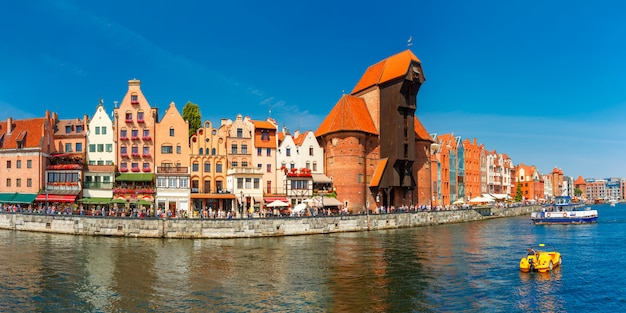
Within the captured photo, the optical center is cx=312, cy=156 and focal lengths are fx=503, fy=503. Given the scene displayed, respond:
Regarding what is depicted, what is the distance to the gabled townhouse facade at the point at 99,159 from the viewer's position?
76.4 m

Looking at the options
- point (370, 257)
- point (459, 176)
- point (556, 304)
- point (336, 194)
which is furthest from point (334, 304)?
point (459, 176)

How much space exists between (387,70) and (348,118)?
39.0 ft

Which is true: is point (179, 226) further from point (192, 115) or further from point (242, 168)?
point (192, 115)

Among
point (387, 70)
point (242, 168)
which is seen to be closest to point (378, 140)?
point (387, 70)

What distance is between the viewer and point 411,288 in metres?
34.7

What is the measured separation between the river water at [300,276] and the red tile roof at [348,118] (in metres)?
28.9

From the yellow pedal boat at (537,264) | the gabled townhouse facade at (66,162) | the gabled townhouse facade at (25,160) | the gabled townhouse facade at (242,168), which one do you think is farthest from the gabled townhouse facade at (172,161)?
the yellow pedal boat at (537,264)

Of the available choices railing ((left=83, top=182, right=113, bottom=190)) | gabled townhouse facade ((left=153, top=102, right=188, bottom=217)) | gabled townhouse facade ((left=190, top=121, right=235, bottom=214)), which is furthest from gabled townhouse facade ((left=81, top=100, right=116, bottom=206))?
gabled townhouse facade ((left=190, top=121, right=235, bottom=214))

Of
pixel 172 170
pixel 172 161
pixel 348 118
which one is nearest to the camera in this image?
pixel 172 170

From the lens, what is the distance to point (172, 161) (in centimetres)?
7975

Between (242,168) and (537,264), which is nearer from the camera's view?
(537,264)

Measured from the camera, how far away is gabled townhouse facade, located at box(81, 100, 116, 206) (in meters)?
76.4

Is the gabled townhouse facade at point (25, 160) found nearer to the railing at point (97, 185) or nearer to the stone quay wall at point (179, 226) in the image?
the railing at point (97, 185)

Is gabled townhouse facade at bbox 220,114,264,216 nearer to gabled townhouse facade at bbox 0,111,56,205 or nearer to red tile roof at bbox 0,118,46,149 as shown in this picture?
gabled townhouse facade at bbox 0,111,56,205
